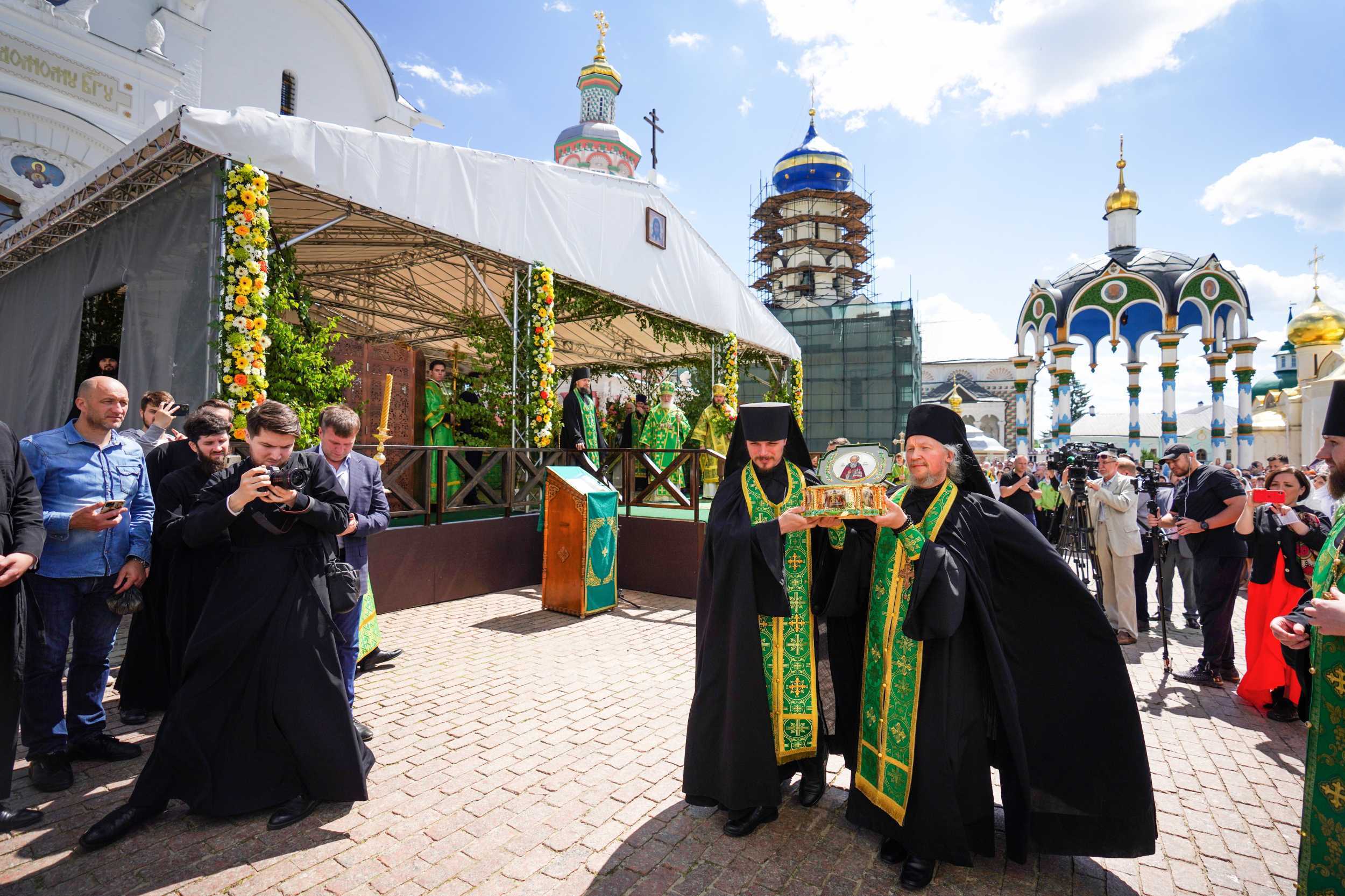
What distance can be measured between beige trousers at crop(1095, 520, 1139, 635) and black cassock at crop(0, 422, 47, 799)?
8.30 m

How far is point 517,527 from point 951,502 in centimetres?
663

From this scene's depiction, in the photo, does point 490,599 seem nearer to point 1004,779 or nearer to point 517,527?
point 517,527

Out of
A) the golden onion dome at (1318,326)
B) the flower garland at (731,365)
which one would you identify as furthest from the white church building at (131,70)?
the golden onion dome at (1318,326)

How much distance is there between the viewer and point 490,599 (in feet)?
26.1

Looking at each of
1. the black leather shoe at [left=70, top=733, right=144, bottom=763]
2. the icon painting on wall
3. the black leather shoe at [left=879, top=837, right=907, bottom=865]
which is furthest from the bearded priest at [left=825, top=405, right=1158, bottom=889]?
the icon painting on wall

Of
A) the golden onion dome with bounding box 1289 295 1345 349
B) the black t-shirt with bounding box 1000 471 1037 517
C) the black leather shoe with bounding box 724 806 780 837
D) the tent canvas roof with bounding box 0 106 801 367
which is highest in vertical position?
the golden onion dome with bounding box 1289 295 1345 349

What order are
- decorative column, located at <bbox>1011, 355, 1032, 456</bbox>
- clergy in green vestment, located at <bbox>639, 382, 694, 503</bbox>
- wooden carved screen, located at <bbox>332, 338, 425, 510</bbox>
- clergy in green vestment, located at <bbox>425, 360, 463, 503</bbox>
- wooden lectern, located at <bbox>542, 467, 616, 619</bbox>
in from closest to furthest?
wooden lectern, located at <bbox>542, 467, 616, 619</bbox>, wooden carved screen, located at <bbox>332, 338, 425, 510</bbox>, clergy in green vestment, located at <bbox>425, 360, 463, 503</bbox>, clergy in green vestment, located at <bbox>639, 382, 694, 503</bbox>, decorative column, located at <bbox>1011, 355, 1032, 456</bbox>

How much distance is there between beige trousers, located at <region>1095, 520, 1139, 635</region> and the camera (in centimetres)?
687

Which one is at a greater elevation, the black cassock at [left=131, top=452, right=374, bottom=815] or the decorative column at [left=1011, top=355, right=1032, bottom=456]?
the decorative column at [left=1011, top=355, right=1032, bottom=456]

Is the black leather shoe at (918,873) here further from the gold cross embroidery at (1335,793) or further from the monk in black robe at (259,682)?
the monk in black robe at (259,682)

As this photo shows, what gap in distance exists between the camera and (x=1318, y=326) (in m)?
22.1

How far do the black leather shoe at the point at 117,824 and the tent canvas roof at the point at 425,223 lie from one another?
5442 mm

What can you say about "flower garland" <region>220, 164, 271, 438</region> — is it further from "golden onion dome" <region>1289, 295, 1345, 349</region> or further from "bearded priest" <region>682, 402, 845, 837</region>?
"golden onion dome" <region>1289, 295, 1345, 349</region>

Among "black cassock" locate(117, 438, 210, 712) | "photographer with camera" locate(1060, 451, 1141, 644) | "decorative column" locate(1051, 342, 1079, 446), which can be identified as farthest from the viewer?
"decorative column" locate(1051, 342, 1079, 446)
